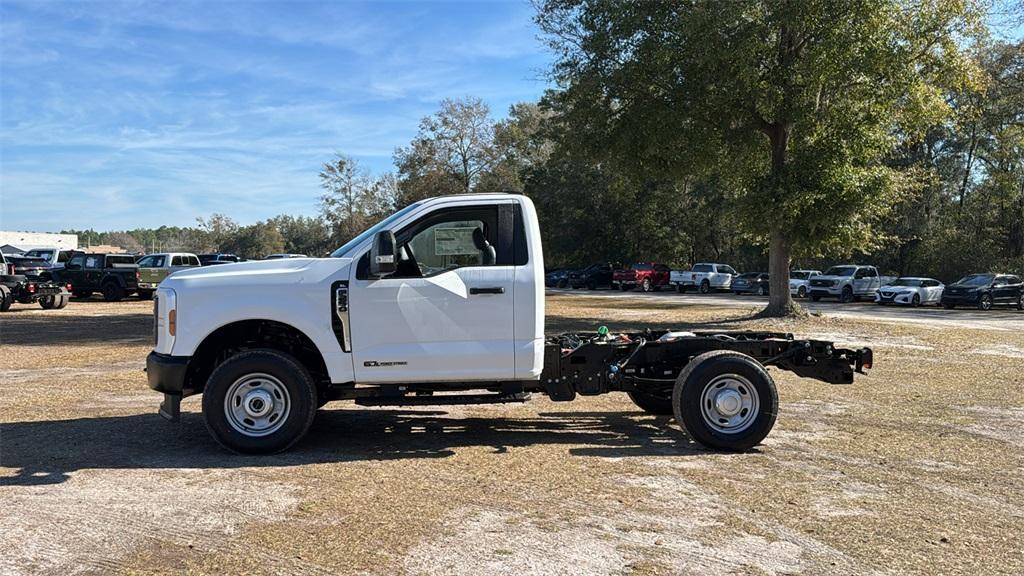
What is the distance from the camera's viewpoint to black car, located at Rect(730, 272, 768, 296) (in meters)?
41.7

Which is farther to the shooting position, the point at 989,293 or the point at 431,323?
the point at 989,293

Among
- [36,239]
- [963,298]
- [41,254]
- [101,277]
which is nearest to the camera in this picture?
[101,277]

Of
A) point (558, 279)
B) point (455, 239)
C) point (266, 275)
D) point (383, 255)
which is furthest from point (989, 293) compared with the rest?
point (266, 275)

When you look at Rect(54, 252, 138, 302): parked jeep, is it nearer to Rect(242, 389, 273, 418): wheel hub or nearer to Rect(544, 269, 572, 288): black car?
Rect(242, 389, 273, 418): wheel hub

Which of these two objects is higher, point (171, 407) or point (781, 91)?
point (781, 91)

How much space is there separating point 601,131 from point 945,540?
18.1m

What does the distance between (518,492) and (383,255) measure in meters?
2.18

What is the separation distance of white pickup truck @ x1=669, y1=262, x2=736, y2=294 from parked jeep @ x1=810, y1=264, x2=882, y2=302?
24.6 feet

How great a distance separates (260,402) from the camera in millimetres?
6375

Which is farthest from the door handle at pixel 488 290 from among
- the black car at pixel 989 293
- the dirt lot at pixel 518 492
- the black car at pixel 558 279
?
the black car at pixel 558 279

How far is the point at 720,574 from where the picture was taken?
407 cm

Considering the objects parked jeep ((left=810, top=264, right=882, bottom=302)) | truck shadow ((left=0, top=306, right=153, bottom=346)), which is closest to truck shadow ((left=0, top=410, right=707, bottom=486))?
truck shadow ((left=0, top=306, right=153, bottom=346))

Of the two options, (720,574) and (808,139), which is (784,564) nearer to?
(720,574)

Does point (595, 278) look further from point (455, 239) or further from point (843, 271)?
point (455, 239)
